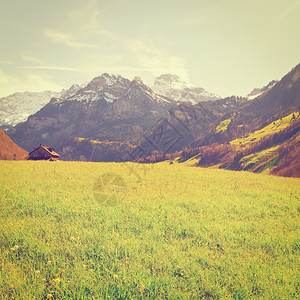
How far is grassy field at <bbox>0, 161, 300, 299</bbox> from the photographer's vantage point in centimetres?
570

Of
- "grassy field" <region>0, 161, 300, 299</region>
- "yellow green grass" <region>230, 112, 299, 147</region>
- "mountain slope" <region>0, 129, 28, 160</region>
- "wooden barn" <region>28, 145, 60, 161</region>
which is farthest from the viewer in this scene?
"yellow green grass" <region>230, 112, 299, 147</region>

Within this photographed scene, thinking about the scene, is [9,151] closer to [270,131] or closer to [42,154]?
[42,154]

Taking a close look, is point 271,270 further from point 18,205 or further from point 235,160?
point 235,160

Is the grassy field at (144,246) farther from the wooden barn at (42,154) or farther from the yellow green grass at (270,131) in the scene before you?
the yellow green grass at (270,131)

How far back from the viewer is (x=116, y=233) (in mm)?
8453

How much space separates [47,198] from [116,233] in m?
5.81

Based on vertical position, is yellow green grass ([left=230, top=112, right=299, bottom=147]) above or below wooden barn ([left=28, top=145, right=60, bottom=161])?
below

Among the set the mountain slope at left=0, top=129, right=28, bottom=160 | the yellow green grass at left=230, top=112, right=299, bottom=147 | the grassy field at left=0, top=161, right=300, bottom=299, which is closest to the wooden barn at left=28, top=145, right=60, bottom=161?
the mountain slope at left=0, top=129, right=28, bottom=160

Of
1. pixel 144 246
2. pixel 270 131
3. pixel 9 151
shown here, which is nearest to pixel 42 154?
pixel 9 151

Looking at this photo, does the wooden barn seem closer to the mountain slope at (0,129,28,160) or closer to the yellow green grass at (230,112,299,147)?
the mountain slope at (0,129,28,160)

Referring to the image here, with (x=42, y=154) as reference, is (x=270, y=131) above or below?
below

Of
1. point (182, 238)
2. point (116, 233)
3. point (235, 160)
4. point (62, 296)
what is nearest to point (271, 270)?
point (182, 238)

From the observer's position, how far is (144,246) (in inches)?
304

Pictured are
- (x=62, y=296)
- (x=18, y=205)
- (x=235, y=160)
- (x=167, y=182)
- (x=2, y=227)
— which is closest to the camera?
(x=62, y=296)
